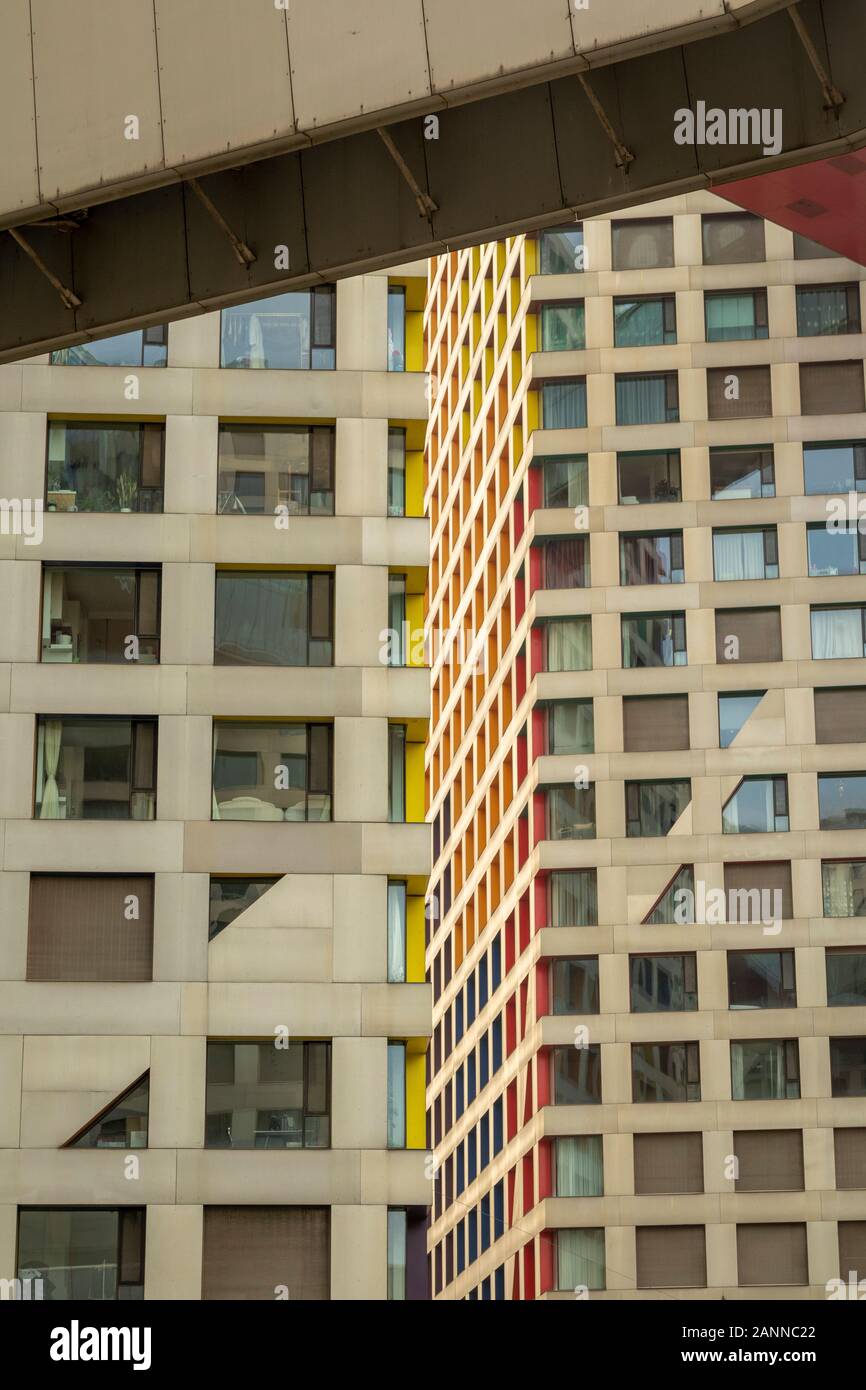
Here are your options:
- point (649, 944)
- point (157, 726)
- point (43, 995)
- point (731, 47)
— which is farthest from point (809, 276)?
point (731, 47)

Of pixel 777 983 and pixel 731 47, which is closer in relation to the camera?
pixel 731 47

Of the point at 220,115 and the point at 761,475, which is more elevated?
the point at 761,475

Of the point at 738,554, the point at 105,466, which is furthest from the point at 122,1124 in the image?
the point at 738,554

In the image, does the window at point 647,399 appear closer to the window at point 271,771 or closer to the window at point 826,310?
the window at point 826,310

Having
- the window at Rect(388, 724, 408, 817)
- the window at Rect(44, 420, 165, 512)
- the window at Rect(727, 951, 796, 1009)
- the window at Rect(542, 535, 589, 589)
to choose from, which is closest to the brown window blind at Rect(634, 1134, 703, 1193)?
the window at Rect(727, 951, 796, 1009)

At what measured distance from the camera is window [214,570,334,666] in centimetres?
3822

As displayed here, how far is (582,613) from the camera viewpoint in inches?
2633

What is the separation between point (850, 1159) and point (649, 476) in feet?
70.8

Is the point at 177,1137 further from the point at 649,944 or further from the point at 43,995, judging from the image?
the point at 649,944

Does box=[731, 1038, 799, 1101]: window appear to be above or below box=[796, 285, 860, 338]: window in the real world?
below

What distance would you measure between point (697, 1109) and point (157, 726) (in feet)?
96.4

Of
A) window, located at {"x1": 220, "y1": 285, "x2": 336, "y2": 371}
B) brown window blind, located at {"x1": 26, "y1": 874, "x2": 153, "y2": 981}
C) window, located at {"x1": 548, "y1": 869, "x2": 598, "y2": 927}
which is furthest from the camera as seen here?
window, located at {"x1": 548, "y1": 869, "x2": 598, "y2": 927}

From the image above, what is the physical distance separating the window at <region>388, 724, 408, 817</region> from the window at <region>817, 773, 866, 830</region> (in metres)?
29.5

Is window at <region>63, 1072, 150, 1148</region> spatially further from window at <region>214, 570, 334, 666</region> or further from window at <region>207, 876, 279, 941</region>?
window at <region>214, 570, 334, 666</region>
